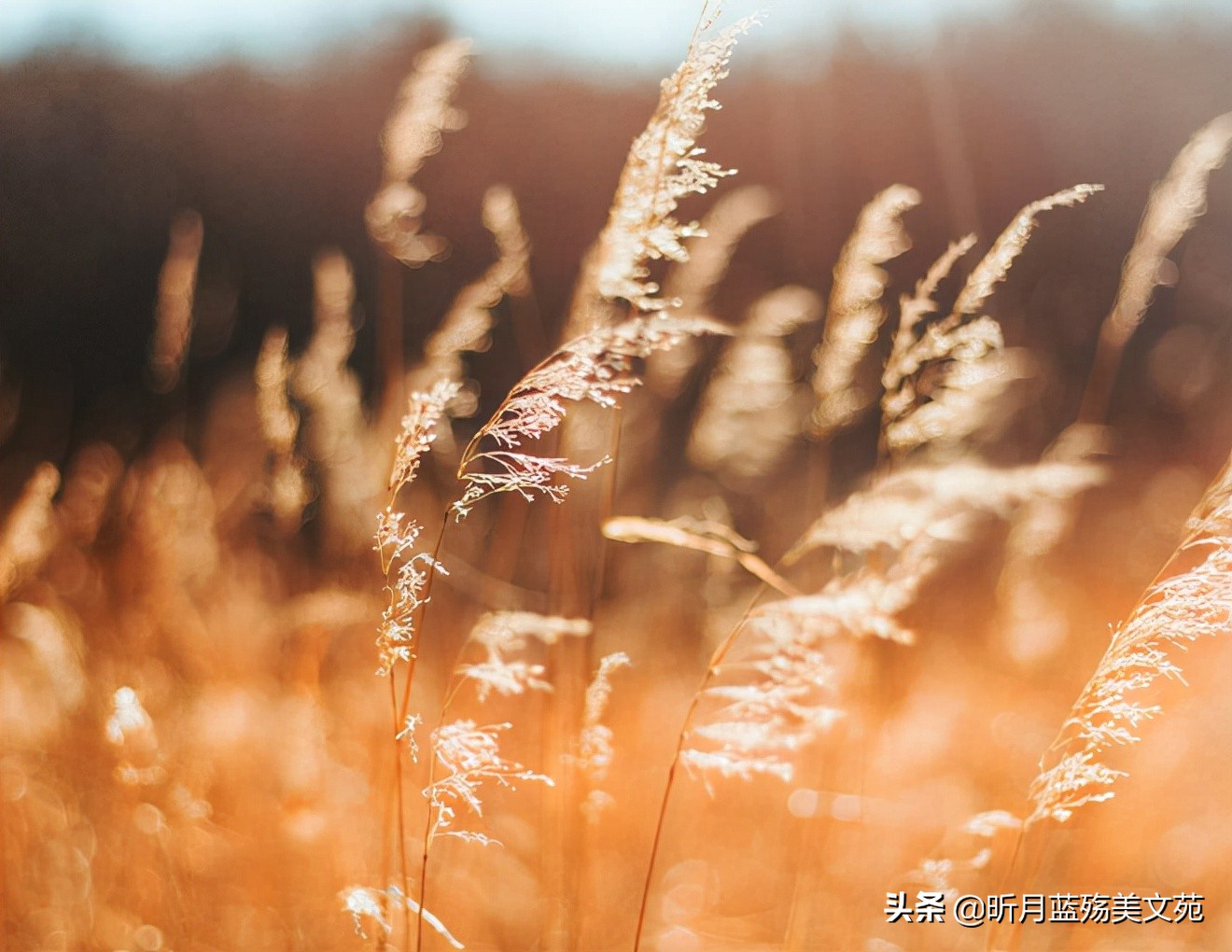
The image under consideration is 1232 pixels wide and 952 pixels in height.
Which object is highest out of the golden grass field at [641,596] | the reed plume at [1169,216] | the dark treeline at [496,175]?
the dark treeline at [496,175]

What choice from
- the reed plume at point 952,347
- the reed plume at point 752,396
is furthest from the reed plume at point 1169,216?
the reed plume at point 752,396

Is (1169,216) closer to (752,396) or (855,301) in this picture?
(855,301)

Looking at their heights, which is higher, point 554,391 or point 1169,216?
point 1169,216

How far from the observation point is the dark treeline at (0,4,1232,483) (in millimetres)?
1603

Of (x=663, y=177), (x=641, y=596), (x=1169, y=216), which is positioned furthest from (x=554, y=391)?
(x=641, y=596)

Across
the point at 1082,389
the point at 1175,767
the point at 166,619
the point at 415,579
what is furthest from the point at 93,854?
the point at 1082,389

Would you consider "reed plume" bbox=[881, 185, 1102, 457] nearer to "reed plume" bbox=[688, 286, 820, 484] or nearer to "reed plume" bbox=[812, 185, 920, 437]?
"reed plume" bbox=[812, 185, 920, 437]

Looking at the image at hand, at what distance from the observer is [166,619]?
1.24 m

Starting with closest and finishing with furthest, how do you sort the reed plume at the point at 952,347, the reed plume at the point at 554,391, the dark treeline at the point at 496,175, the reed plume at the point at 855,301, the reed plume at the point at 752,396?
the reed plume at the point at 554,391 → the reed plume at the point at 952,347 → the reed plume at the point at 855,301 → the reed plume at the point at 752,396 → the dark treeline at the point at 496,175

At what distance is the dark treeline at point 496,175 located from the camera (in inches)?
63.1

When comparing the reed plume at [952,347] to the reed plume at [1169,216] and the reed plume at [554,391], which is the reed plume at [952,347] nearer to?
the reed plume at [1169,216]

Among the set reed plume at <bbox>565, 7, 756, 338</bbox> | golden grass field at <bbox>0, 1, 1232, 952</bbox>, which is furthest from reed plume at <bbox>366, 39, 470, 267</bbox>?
reed plume at <bbox>565, 7, 756, 338</bbox>

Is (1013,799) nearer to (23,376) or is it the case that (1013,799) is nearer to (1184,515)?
(1184,515)

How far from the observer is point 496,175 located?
1850 millimetres
